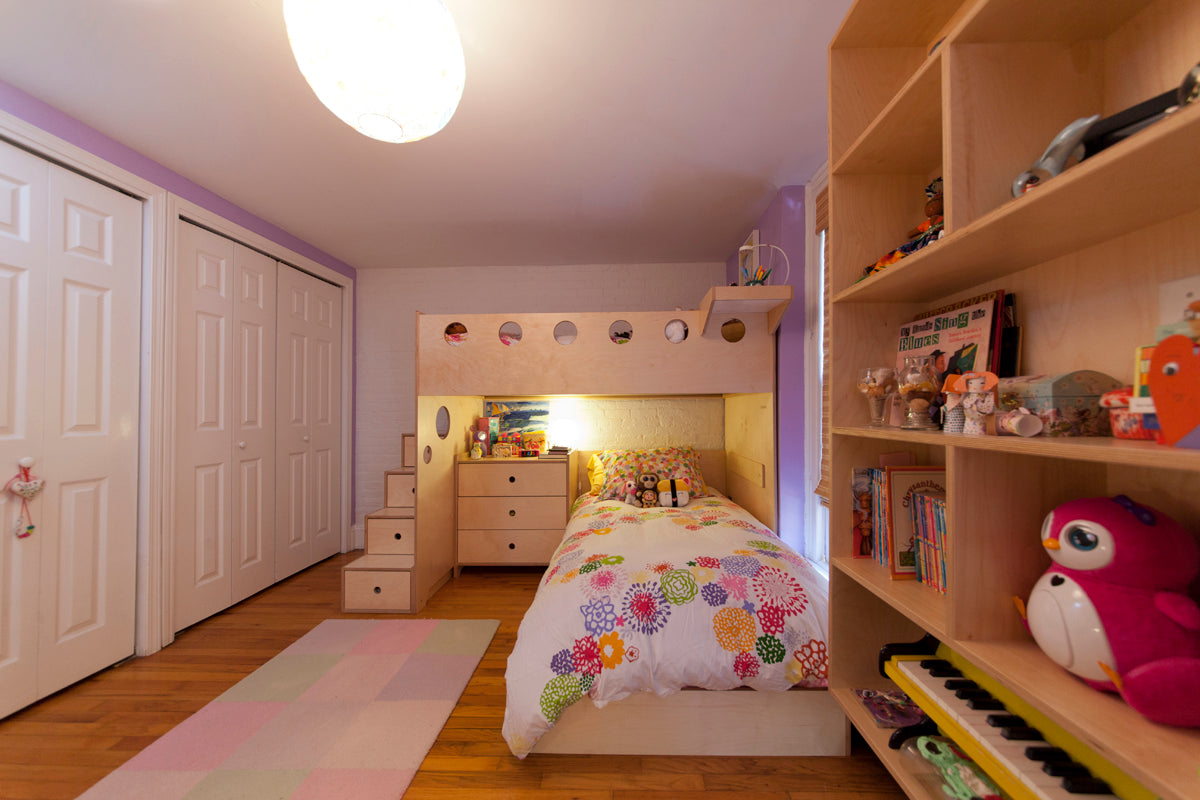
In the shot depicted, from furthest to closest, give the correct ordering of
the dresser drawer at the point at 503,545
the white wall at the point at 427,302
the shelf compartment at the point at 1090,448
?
the white wall at the point at 427,302 → the dresser drawer at the point at 503,545 → the shelf compartment at the point at 1090,448

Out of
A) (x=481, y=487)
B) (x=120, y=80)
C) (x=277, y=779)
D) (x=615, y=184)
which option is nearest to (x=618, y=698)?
(x=277, y=779)

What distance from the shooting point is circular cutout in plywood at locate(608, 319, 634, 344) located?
2.75 metres

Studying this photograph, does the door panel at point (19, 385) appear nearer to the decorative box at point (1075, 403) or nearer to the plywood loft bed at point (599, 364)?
the plywood loft bed at point (599, 364)

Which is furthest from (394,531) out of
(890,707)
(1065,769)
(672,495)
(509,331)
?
(1065,769)

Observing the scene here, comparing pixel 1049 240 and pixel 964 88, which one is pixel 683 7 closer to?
pixel 964 88

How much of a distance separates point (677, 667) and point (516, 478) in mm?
1958

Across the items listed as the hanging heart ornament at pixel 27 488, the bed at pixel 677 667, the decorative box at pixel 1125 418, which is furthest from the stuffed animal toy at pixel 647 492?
the hanging heart ornament at pixel 27 488

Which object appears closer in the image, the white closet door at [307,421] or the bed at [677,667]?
the bed at [677,667]

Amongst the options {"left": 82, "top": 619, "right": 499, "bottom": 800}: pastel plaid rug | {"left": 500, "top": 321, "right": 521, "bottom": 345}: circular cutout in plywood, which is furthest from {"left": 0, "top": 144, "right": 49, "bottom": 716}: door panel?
{"left": 500, "top": 321, "right": 521, "bottom": 345}: circular cutout in plywood

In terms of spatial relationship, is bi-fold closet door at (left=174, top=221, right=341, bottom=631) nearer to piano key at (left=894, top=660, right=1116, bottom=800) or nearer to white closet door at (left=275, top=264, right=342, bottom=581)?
white closet door at (left=275, top=264, right=342, bottom=581)

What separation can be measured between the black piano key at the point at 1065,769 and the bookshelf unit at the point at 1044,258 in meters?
0.13

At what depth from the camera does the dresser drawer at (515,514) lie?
128 inches

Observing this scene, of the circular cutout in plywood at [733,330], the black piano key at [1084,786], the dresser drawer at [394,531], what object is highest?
the circular cutout in plywood at [733,330]

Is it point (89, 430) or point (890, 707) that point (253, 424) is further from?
point (890, 707)
